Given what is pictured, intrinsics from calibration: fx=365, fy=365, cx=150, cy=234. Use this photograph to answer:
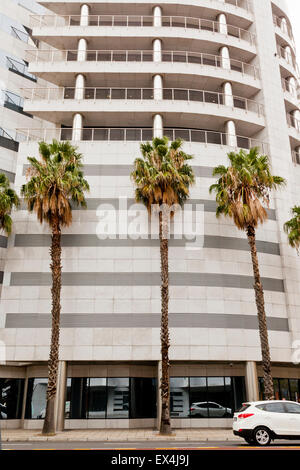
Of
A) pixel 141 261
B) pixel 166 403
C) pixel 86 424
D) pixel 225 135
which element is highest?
pixel 225 135

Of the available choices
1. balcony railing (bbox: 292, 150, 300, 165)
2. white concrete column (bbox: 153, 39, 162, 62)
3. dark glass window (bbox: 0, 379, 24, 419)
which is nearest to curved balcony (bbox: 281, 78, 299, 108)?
balcony railing (bbox: 292, 150, 300, 165)

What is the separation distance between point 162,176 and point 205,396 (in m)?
15.9

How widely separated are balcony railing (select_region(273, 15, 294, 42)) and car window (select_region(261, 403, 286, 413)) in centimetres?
3957

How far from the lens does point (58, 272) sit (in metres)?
23.3

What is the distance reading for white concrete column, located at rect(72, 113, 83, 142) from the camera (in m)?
31.3

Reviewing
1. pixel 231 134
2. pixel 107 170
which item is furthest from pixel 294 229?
pixel 107 170

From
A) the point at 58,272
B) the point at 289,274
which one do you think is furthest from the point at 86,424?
the point at 289,274

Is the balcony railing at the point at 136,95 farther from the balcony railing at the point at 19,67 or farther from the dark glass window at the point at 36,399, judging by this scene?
the dark glass window at the point at 36,399

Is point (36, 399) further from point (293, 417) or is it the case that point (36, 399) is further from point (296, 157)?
point (296, 157)

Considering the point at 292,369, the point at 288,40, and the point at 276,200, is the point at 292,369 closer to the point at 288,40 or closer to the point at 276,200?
the point at 276,200

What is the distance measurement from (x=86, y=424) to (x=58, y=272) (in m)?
11.0

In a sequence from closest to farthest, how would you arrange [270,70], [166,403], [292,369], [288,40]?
[166,403]
[292,369]
[270,70]
[288,40]

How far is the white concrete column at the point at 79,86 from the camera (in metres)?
32.5

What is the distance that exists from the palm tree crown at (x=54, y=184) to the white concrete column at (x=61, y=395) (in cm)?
974
